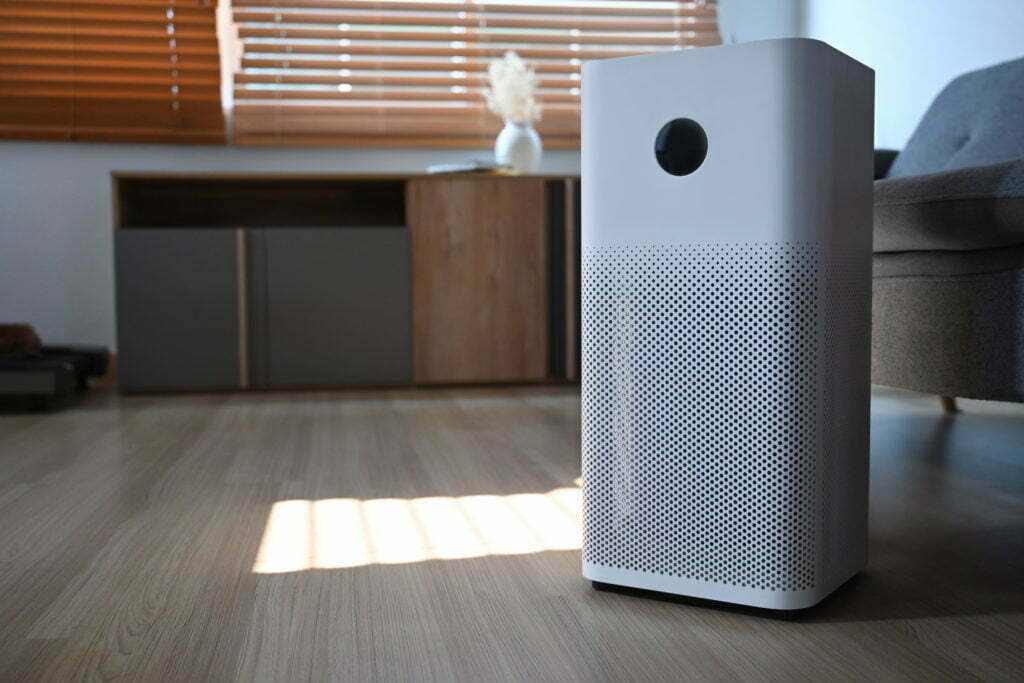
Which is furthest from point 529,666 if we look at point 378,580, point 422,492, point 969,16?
point 969,16

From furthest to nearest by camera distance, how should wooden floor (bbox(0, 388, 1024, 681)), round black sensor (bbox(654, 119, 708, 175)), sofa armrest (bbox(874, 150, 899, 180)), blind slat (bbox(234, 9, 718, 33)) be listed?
1. blind slat (bbox(234, 9, 718, 33))
2. sofa armrest (bbox(874, 150, 899, 180))
3. round black sensor (bbox(654, 119, 708, 175))
4. wooden floor (bbox(0, 388, 1024, 681))

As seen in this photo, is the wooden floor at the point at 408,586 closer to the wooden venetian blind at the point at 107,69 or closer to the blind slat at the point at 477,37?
the wooden venetian blind at the point at 107,69

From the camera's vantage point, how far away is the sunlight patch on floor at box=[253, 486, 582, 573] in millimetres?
1218

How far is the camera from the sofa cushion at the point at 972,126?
1888mm

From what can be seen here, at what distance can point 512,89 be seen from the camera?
3.01 m

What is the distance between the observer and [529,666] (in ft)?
2.82

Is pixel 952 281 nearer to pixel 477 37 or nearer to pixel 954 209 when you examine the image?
pixel 954 209

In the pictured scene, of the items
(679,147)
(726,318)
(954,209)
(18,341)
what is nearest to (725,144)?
(679,147)

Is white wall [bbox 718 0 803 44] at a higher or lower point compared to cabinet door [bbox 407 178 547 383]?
higher

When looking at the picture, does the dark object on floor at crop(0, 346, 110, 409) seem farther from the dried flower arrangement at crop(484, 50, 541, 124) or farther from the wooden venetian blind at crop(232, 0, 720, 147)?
the dried flower arrangement at crop(484, 50, 541, 124)

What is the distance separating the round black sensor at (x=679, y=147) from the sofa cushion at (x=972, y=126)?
1.05 metres

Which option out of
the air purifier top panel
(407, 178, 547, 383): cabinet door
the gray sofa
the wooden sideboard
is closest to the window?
the wooden sideboard

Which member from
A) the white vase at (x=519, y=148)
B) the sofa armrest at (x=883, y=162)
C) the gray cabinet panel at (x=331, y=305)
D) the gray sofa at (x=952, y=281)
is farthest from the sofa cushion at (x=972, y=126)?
the gray cabinet panel at (x=331, y=305)

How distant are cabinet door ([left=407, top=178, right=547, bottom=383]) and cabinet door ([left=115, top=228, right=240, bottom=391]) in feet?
1.75
